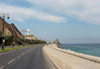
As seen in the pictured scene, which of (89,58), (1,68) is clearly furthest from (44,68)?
(89,58)

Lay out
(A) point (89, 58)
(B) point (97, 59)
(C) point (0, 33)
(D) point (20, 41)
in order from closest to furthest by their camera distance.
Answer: (B) point (97, 59), (A) point (89, 58), (C) point (0, 33), (D) point (20, 41)

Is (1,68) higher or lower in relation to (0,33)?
lower

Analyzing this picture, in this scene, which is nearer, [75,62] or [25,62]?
[75,62]

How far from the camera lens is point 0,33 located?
278 feet

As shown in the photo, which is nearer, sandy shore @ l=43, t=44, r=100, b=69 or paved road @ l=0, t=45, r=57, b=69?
sandy shore @ l=43, t=44, r=100, b=69

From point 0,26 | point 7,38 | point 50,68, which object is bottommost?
point 50,68

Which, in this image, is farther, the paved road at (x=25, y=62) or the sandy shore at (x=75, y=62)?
the paved road at (x=25, y=62)

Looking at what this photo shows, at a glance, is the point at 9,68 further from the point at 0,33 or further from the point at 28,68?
the point at 0,33

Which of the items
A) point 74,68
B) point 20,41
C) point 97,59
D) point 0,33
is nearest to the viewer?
point 74,68

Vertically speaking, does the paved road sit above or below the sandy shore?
below

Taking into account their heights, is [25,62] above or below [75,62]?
below

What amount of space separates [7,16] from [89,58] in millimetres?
34703

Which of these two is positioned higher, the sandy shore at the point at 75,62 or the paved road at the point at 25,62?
the sandy shore at the point at 75,62

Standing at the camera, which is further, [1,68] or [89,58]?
[89,58]
